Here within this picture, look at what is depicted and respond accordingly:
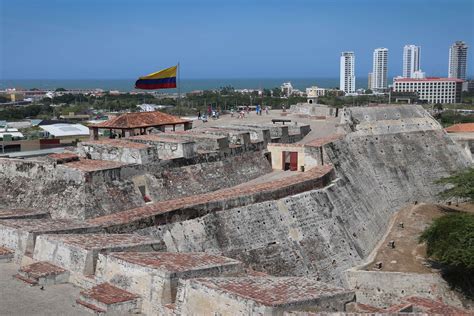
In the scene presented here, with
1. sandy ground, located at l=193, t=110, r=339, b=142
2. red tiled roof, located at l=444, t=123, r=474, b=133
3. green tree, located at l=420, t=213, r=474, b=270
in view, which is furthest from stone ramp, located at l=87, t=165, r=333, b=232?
red tiled roof, located at l=444, t=123, r=474, b=133

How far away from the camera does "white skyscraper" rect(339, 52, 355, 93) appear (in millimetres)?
186400

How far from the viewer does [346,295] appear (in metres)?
9.77

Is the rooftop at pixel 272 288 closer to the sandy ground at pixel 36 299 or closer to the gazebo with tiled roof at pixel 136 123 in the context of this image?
the sandy ground at pixel 36 299

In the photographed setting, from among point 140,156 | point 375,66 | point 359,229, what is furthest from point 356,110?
point 375,66

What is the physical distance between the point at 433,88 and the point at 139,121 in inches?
4002

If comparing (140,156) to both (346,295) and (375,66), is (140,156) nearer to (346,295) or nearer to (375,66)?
(346,295)

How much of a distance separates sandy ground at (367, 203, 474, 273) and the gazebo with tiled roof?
1028 centimetres

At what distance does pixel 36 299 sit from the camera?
10.3 m

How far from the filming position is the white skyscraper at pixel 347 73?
186 meters

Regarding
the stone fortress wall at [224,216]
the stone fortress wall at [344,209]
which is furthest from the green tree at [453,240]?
the stone fortress wall at [344,209]

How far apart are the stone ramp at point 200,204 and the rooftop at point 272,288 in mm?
5253

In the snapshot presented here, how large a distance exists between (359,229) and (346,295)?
40.1 ft

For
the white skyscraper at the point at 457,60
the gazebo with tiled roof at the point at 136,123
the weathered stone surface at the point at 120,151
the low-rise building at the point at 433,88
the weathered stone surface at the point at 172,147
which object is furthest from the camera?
the white skyscraper at the point at 457,60

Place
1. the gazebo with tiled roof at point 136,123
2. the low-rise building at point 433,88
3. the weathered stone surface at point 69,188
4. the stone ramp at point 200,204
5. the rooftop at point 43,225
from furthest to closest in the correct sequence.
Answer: the low-rise building at point 433,88, the gazebo with tiled roof at point 136,123, the weathered stone surface at point 69,188, the stone ramp at point 200,204, the rooftop at point 43,225
